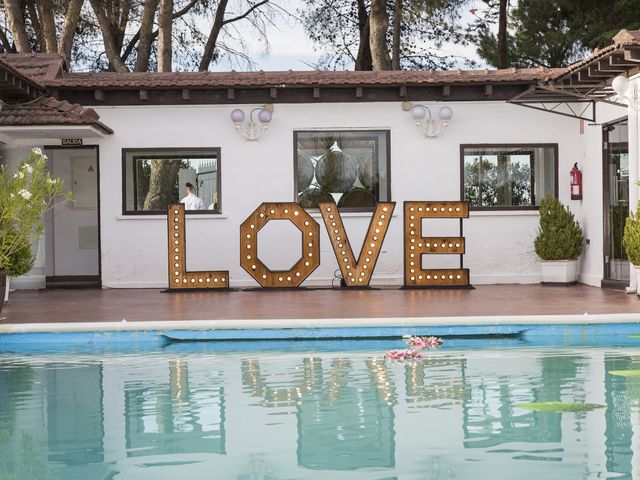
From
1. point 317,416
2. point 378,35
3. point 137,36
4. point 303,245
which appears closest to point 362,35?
point 378,35

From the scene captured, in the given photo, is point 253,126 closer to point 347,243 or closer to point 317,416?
point 347,243

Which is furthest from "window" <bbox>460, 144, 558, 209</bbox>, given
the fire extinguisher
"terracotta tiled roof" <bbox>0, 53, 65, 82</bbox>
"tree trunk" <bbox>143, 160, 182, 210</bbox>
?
"terracotta tiled roof" <bbox>0, 53, 65, 82</bbox>

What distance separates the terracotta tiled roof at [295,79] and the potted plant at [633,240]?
10.5ft

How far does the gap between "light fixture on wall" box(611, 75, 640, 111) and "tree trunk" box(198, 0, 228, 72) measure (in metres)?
14.8

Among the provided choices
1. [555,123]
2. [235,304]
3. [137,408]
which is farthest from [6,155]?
[137,408]

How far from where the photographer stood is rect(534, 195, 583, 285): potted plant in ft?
48.5

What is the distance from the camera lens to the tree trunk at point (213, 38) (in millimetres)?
25719

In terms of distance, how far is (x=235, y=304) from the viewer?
1226 cm

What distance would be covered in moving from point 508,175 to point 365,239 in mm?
2934

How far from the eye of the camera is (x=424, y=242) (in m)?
14.1

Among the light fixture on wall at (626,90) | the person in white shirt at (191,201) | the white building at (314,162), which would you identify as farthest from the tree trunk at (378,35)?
the light fixture on wall at (626,90)

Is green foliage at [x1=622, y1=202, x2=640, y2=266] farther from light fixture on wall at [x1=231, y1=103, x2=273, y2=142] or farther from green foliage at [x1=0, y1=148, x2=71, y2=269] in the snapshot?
green foliage at [x1=0, y1=148, x2=71, y2=269]

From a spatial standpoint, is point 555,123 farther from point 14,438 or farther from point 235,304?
point 14,438

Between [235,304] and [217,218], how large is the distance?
135 inches
